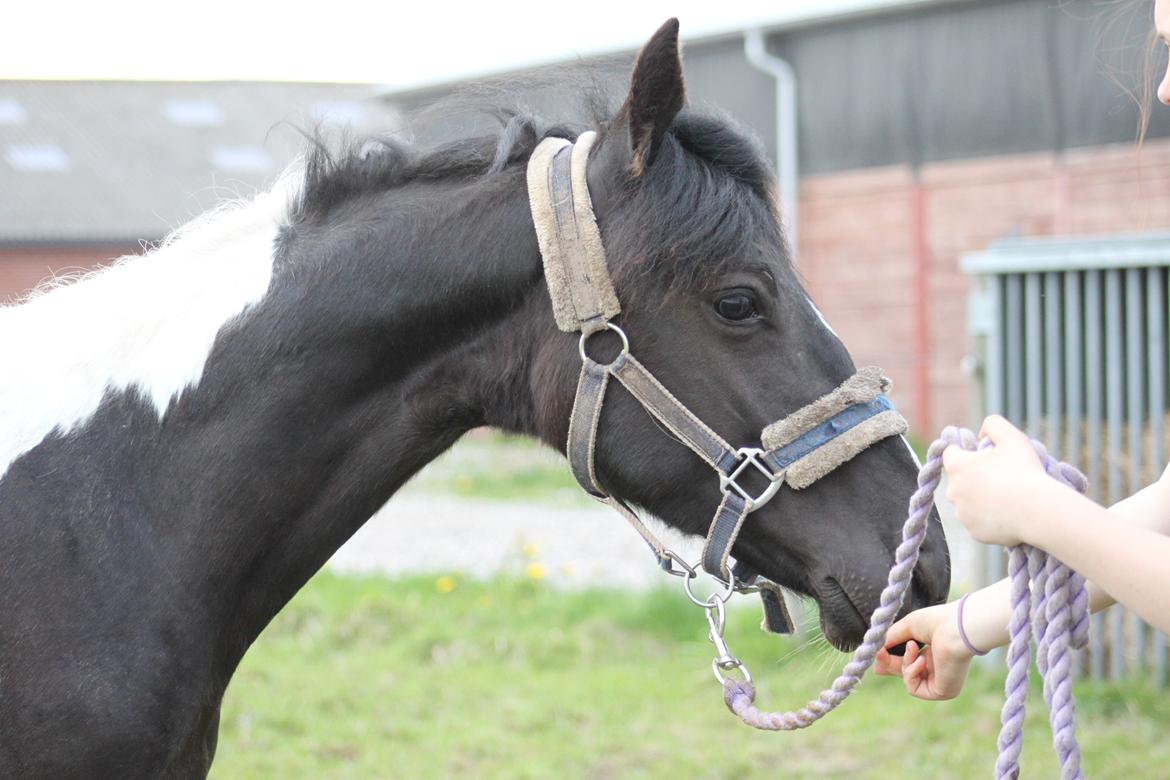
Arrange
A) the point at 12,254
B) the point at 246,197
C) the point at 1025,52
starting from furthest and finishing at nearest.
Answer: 1. the point at 12,254
2. the point at 1025,52
3. the point at 246,197

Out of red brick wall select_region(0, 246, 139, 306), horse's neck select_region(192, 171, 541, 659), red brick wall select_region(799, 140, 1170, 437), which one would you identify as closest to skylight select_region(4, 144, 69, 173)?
red brick wall select_region(0, 246, 139, 306)

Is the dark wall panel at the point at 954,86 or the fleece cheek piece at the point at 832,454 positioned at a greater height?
the fleece cheek piece at the point at 832,454

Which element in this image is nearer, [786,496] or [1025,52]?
[786,496]

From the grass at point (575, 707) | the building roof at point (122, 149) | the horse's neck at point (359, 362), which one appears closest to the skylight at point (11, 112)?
the building roof at point (122, 149)

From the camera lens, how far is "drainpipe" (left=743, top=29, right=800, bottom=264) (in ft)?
52.3

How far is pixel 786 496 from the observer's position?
2.28 meters

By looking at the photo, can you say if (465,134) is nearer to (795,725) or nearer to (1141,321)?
(795,725)

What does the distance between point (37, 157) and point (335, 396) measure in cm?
2925

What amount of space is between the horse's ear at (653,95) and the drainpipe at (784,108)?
13.8 meters

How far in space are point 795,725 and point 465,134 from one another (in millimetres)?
1473

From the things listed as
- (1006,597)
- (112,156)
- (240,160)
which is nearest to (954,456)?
(1006,597)

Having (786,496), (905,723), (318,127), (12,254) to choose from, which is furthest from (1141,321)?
(12,254)

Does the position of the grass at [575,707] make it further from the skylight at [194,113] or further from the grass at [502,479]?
the skylight at [194,113]

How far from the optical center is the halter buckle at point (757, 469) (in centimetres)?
225
